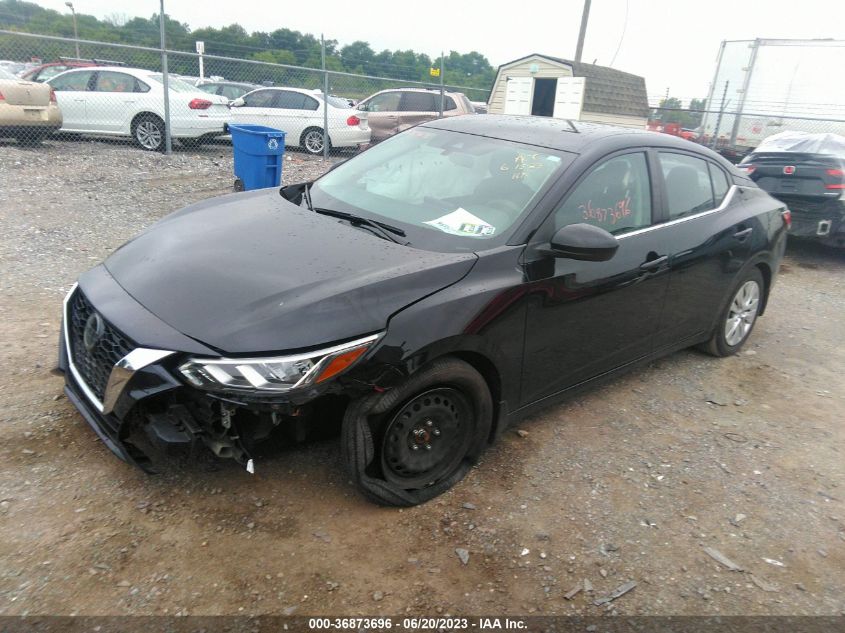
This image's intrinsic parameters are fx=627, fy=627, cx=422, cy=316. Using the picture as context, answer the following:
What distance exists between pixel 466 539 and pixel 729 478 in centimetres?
156

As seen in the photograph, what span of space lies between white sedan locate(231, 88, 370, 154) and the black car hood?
35.0 ft

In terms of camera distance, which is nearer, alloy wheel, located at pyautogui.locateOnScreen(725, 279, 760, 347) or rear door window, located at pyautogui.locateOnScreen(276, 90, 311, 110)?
alloy wheel, located at pyautogui.locateOnScreen(725, 279, 760, 347)

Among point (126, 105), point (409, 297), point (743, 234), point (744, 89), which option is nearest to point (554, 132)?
point (409, 297)

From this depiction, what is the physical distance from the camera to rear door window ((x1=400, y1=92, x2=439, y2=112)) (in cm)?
1481

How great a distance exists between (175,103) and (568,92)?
39.3 ft

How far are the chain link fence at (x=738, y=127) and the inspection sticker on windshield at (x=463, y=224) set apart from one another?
45.6 feet

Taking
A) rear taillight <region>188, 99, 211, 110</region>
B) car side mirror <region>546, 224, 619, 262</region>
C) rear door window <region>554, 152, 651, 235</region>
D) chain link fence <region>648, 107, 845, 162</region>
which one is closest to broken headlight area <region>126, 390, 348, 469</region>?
car side mirror <region>546, 224, 619, 262</region>

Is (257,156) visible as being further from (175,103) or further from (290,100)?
(290,100)

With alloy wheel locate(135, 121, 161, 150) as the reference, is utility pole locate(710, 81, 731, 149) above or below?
above

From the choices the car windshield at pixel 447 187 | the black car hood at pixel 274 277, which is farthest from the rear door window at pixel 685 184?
the black car hood at pixel 274 277

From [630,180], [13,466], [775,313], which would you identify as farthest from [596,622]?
[775,313]

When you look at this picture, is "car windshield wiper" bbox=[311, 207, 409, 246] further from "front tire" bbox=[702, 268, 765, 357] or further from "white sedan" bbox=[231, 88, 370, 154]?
"white sedan" bbox=[231, 88, 370, 154]

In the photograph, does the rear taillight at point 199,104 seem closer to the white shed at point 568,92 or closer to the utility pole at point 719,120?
the white shed at point 568,92

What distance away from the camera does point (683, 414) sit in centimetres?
394
